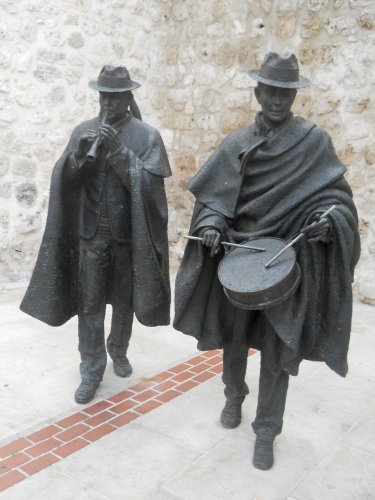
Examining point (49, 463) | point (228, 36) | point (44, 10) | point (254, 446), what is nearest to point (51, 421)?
point (49, 463)

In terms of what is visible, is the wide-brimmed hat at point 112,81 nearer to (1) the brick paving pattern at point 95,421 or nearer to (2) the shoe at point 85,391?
(2) the shoe at point 85,391

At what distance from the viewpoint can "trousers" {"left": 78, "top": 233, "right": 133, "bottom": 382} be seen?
354 centimetres

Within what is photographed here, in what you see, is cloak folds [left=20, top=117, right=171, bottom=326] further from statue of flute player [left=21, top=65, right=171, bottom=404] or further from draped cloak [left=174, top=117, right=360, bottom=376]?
draped cloak [left=174, top=117, right=360, bottom=376]

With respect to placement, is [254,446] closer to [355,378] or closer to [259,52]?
[355,378]

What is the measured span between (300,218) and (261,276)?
392mm

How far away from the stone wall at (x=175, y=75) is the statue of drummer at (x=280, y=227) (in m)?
3.20

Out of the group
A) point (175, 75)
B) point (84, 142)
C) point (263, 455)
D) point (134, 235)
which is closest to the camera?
point (263, 455)

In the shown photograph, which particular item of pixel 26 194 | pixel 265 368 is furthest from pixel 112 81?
pixel 26 194

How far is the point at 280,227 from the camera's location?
9.25ft

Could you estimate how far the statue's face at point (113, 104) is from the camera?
3309 mm

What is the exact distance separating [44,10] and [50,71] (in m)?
0.61

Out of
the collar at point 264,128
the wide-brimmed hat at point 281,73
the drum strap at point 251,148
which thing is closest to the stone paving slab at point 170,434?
the drum strap at point 251,148

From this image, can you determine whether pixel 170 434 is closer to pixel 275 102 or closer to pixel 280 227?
pixel 280 227

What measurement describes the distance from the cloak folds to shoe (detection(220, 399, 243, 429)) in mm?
647
